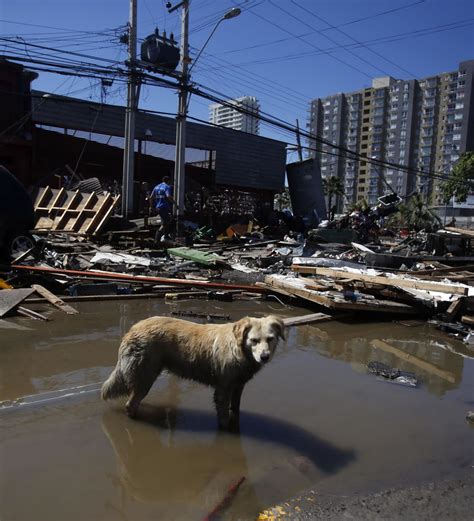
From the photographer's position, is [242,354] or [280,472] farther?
[242,354]

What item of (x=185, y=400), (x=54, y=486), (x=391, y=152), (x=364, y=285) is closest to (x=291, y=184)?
(x=364, y=285)

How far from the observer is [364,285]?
9.45 metres

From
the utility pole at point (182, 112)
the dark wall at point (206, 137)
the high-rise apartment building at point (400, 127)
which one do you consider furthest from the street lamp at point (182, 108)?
the high-rise apartment building at point (400, 127)

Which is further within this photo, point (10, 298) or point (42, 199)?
point (42, 199)

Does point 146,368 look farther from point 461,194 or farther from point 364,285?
point 461,194

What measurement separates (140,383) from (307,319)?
4736 millimetres

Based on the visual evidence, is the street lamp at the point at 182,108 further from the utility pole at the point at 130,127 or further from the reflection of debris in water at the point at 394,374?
the reflection of debris in water at the point at 394,374

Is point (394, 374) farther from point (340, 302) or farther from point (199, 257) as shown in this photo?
point (199, 257)

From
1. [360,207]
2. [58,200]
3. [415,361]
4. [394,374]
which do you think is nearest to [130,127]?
[58,200]

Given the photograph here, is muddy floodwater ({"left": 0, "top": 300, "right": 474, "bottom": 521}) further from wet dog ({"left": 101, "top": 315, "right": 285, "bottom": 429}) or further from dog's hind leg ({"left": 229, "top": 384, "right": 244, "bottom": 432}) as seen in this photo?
wet dog ({"left": 101, "top": 315, "right": 285, "bottom": 429})

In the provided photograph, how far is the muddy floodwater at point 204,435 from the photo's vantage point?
318cm

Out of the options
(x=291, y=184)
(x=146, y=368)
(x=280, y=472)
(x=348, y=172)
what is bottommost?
(x=280, y=472)

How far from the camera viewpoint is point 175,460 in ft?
12.0

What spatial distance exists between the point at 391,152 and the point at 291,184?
399 feet
